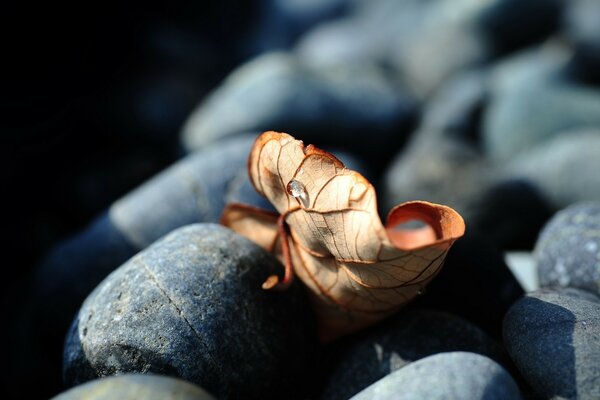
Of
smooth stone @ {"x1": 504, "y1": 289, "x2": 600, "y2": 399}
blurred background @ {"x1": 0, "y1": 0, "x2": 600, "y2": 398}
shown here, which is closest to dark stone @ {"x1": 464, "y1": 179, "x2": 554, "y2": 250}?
blurred background @ {"x1": 0, "y1": 0, "x2": 600, "y2": 398}

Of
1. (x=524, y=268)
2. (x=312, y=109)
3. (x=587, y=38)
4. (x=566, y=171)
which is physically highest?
(x=312, y=109)

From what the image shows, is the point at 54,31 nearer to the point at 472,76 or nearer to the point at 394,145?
the point at 394,145

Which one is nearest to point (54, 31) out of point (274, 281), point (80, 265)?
point (80, 265)

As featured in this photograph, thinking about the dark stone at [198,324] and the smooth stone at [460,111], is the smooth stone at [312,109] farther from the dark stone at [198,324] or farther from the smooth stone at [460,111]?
the dark stone at [198,324]

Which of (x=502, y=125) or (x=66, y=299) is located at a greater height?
(x=66, y=299)

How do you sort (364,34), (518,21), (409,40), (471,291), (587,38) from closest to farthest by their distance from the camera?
(471,291)
(587,38)
(518,21)
(409,40)
(364,34)

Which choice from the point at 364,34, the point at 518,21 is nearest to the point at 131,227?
the point at 518,21

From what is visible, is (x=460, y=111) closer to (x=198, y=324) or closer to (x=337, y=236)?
(x=337, y=236)
